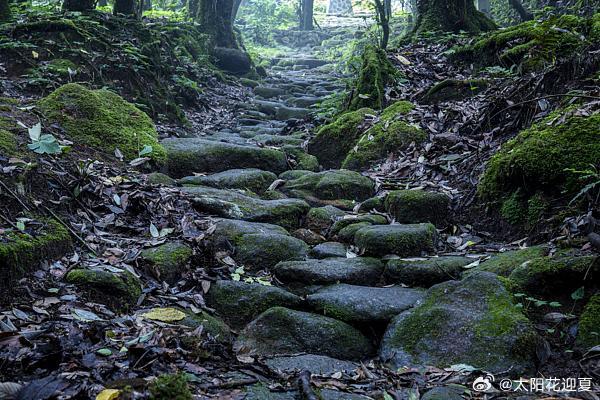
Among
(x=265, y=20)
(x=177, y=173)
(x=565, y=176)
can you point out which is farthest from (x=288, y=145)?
(x=265, y=20)

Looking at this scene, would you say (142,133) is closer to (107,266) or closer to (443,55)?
(107,266)

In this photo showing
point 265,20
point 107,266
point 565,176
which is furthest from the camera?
point 265,20

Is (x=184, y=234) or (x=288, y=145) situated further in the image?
(x=288, y=145)

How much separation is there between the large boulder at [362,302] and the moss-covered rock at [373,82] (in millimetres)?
4472

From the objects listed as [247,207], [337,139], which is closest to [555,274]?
[247,207]

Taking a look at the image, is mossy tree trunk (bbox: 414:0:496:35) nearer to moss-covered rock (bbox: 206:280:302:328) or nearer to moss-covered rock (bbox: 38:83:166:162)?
moss-covered rock (bbox: 38:83:166:162)

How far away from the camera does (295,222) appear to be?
468 centimetres

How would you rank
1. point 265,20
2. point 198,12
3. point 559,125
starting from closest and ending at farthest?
point 559,125 → point 198,12 → point 265,20

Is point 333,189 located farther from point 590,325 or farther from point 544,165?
point 590,325

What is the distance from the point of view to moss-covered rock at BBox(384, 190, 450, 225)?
4617 millimetres

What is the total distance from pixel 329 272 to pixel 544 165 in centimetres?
186

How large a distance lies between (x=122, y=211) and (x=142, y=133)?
197cm

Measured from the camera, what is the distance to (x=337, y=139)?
6.86 meters

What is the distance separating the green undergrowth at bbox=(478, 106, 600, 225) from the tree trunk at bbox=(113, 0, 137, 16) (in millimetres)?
8361
